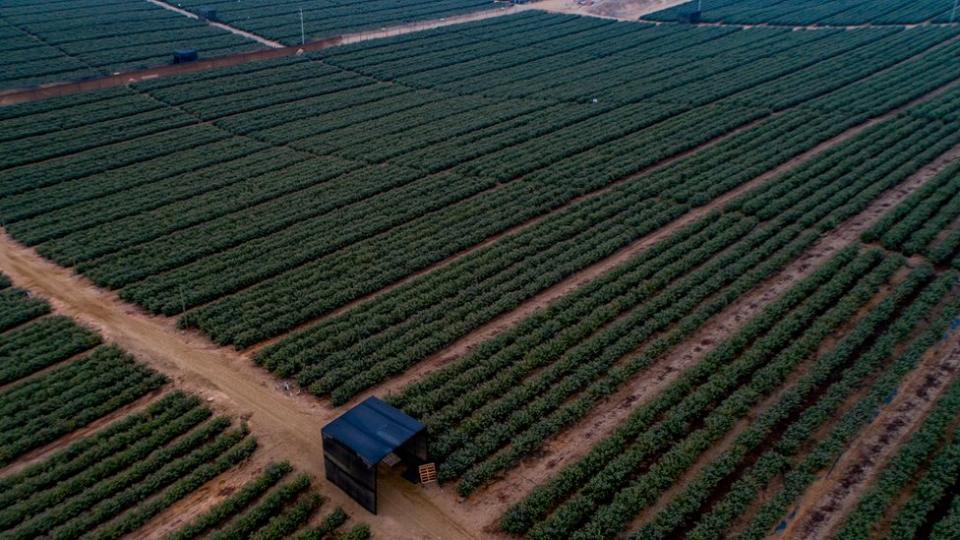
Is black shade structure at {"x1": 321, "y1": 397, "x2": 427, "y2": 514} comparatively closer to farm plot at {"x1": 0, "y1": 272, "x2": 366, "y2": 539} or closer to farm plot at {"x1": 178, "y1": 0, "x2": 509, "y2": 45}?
farm plot at {"x1": 0, "y1": 272, "x2": 366, "y2": 539}

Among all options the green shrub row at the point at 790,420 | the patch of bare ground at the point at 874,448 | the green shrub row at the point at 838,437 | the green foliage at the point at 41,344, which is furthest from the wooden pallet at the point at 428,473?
the green foliage at the point at 41,344

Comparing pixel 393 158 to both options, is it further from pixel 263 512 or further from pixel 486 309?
pixel 263 512

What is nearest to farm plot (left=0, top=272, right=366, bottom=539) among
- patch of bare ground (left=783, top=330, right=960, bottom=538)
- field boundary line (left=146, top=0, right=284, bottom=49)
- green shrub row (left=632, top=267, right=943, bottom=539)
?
green shrub row (left=632, top=267, right=943, bottom=539)

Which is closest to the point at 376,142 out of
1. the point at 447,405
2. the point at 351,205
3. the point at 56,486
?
the point at 351,205

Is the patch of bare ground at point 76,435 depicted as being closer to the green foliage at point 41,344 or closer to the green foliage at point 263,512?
the green foliage at point 41,344

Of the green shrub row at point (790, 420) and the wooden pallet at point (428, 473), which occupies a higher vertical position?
the green shrub row at point (790, 420)

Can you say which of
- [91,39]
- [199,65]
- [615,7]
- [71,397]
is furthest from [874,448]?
[615,7]

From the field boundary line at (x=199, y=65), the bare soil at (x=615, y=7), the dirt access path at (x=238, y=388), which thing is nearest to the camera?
the dirt access path at (x=238, y=388)
